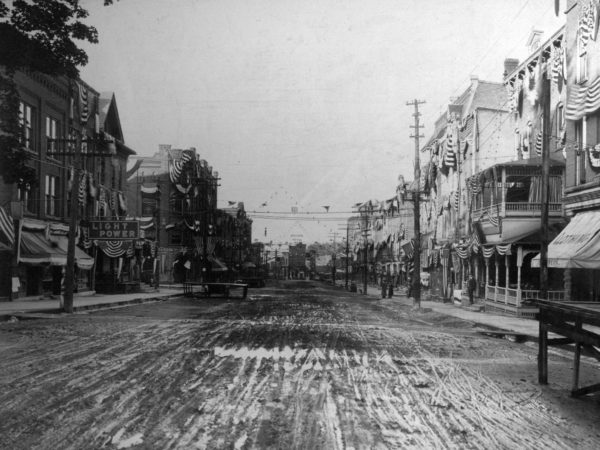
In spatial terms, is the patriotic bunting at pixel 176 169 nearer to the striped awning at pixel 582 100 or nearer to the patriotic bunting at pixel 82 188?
the patriotic bunting at pixel 82 188

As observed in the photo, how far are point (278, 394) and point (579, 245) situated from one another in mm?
14552

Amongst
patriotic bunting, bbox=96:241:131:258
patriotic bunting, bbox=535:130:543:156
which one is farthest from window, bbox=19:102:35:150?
patriotic bunting, bbox=535:130:543:156

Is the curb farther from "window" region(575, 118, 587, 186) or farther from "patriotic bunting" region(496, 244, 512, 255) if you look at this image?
"window" region(575, 118, 587, 186)

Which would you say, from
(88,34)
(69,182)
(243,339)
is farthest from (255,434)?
(69,182)

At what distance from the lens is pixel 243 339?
1365cm

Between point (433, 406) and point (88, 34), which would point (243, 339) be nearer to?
point (433, 406)

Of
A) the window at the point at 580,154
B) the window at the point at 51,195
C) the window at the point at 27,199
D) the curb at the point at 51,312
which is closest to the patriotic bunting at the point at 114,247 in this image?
the window at the point at 51,195

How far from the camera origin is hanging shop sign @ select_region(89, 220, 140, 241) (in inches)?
1238

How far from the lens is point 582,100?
814 inches

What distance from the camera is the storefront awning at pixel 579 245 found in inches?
694

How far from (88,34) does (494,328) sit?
1670 cm

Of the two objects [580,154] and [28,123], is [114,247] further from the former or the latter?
[580,154]

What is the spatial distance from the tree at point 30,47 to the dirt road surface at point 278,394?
28.9 feet

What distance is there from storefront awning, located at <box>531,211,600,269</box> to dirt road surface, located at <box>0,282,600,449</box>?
481 centimetres
